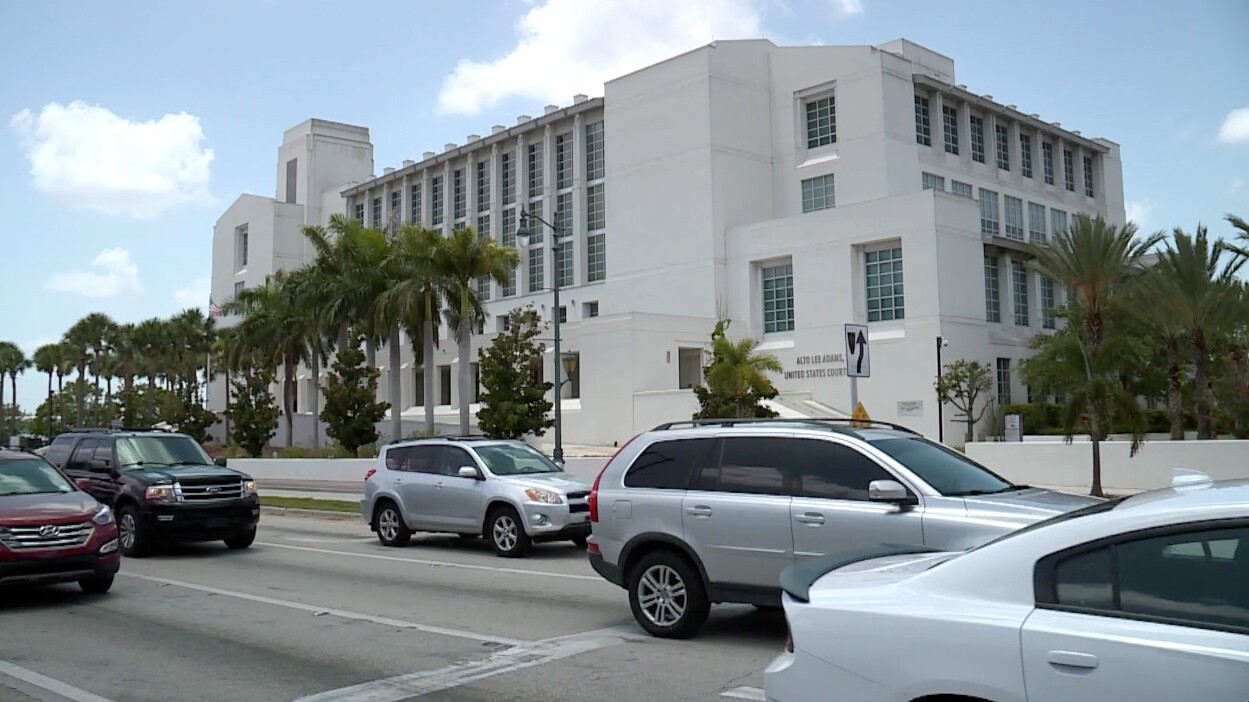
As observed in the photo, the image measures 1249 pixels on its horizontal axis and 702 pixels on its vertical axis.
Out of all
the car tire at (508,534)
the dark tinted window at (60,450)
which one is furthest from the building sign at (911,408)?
the dark tinted window at (60,450)

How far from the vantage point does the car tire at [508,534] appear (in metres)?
14.6

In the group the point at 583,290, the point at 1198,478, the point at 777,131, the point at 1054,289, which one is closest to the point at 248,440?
the point at 583,290

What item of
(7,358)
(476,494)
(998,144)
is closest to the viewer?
(476,494)

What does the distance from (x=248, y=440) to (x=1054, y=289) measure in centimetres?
4333

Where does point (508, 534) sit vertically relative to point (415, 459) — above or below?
below

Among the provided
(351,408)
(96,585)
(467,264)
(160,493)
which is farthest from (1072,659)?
(351,408)

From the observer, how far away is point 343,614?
1023 centimetres

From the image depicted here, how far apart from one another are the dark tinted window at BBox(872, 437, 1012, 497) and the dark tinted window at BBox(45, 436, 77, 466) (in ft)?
46.7

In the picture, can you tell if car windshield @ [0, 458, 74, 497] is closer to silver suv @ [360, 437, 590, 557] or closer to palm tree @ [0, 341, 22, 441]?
silver suv @ [360, 437, 590, 557]

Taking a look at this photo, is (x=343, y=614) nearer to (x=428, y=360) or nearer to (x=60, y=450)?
(x=60, y=450)

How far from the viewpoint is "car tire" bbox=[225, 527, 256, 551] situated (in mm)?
15984

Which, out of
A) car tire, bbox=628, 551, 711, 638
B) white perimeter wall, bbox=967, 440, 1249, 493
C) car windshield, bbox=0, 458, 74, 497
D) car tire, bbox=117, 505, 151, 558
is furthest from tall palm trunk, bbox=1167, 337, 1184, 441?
car windshield, bbox=0, 458, 74, 497

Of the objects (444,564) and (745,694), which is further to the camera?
(444,564)

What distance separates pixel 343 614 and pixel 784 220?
43875 mm
